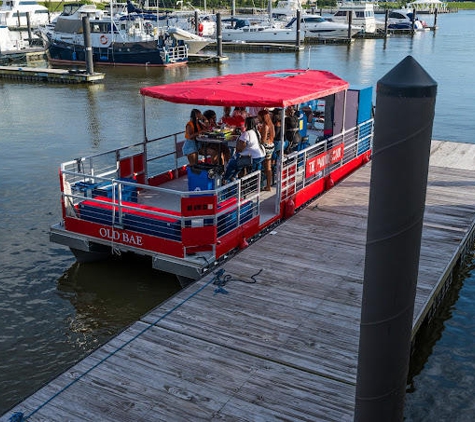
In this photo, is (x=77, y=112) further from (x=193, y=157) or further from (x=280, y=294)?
(x=280, y=294)

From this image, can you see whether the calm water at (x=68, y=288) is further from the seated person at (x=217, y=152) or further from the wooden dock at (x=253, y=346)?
the seated person at (x=217, y=152)

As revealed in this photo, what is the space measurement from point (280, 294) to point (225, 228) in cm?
179

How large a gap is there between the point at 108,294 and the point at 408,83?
8440 mm

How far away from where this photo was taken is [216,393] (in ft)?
21.8

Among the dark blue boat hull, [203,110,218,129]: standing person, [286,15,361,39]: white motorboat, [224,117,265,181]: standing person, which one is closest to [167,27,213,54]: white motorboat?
the dark blue boat hull

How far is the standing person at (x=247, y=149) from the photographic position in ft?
37.8

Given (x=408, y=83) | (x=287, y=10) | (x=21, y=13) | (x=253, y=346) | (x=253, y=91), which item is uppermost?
(x=287, y=10)

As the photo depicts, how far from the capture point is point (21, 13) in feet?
257

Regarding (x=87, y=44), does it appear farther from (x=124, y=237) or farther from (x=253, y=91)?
(x=124, y=237)

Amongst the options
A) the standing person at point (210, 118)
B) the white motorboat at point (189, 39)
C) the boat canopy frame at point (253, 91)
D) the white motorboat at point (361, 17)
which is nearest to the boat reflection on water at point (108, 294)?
the boat canopy frame at point (253, 91)

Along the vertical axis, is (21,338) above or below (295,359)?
below

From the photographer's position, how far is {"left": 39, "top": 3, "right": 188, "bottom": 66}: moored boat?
47.2 meters

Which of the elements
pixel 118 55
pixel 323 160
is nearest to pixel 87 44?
pixel 118 55

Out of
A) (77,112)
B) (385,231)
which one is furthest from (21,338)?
(77,112)
